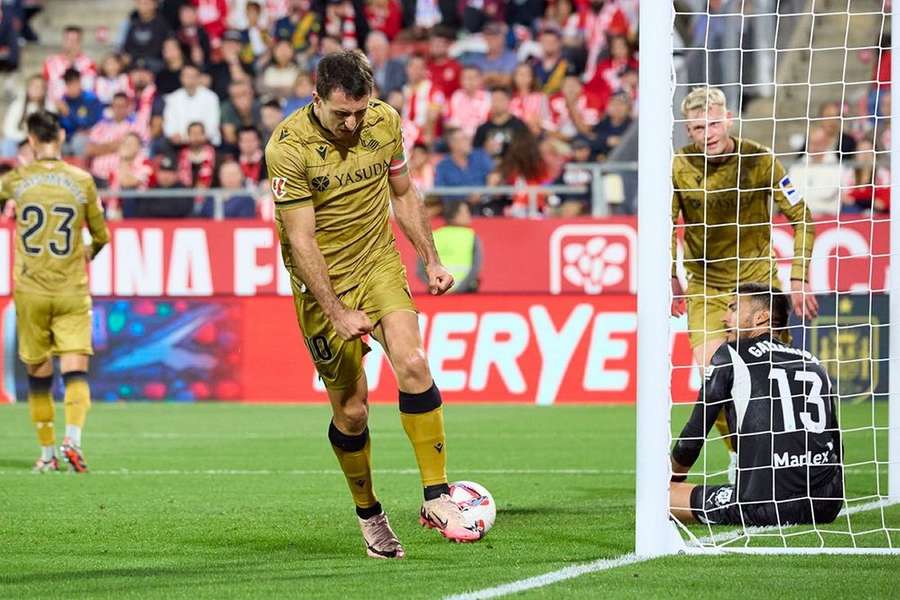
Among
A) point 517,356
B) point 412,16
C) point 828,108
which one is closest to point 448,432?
point 517,356

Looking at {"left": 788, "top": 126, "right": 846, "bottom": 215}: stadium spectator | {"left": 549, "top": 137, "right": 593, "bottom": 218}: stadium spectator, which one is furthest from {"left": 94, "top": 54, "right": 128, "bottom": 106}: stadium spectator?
{"left": 788, "top": 126, "right": 846, "bottom": 215}: stadium spectator

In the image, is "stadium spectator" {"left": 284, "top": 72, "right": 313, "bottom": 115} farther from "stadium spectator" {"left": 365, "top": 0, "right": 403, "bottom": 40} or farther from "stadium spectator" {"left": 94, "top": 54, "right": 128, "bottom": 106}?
"stadium spectator" {"left": 94, "top": 54, "right": 128, "bottom": 106}

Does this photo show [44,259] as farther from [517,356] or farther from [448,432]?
[517,356]

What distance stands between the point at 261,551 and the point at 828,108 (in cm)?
1232

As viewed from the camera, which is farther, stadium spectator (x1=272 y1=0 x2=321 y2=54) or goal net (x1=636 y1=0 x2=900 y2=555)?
stadium spectator (x1=272 y1=0 x2=321 y2=54)

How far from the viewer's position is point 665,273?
20.7 feet

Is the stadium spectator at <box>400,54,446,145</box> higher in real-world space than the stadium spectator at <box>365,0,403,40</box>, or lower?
lower

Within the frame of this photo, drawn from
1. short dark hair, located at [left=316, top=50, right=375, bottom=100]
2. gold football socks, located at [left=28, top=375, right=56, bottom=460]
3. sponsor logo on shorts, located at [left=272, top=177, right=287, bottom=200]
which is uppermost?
short dark hair, located at [left=316, top=50, right=375, bottom=100]

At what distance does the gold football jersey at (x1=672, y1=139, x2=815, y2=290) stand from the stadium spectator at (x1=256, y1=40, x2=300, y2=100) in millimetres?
12049

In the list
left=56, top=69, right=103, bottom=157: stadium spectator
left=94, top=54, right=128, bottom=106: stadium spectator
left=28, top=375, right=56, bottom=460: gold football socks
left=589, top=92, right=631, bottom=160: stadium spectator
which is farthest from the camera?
left=94, top=54, right=128, bottom=106: stadium spectator

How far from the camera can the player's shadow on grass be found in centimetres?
1074

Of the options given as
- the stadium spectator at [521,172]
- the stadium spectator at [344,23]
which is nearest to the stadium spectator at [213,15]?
the stadium spectator at [344,23]

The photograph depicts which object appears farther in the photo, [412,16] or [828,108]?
[412,16]

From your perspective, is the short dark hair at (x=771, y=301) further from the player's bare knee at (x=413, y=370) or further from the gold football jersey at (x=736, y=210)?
the player's bare knee at (x=413, y=370)
